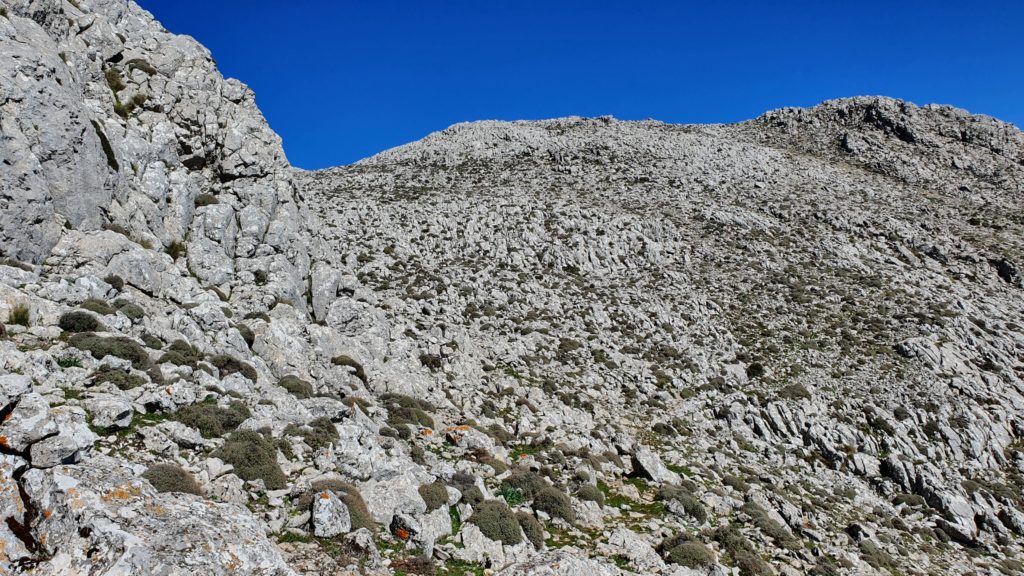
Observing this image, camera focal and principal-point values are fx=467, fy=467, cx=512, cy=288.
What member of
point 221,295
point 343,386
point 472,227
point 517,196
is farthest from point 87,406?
point 517,196

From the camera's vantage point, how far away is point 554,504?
16.7 metres

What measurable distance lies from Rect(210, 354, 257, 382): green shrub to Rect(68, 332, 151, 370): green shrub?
2.71m

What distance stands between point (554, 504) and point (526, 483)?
1330 mm

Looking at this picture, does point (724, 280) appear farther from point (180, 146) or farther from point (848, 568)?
point (180, 146)

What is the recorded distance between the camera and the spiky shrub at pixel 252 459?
11844 millimetres

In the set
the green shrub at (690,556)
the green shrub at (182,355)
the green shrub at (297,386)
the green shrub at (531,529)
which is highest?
the green shrub at (182,355)

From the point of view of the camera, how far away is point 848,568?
1880 centimetres

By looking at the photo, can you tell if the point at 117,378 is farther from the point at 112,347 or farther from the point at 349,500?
the point at 349,500

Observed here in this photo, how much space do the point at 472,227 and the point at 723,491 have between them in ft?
135

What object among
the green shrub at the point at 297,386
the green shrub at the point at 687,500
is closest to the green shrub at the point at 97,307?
the green shrub at the point at 297,386

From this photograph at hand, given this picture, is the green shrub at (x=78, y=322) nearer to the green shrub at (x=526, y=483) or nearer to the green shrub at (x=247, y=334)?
the green shrub at (x=247, y=334)

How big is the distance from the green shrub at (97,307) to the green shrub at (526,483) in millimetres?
15059

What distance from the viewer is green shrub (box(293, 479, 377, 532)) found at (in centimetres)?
1157

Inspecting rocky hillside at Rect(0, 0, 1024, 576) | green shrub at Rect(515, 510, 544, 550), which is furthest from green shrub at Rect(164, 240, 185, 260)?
green shrub at Rect(515, 510, 544, 550)
